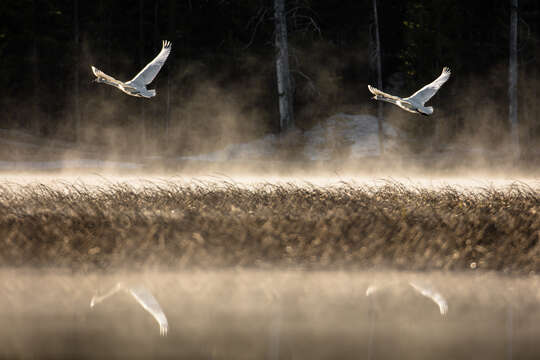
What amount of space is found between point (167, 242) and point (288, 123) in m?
20.3

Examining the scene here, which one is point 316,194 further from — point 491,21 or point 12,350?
point 491,21

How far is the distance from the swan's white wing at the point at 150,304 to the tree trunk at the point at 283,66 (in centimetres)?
2189

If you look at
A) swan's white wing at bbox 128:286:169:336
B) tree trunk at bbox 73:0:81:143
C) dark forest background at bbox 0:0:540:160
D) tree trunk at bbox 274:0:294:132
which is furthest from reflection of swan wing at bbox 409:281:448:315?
tree trunk at bbox 73:0:81:143

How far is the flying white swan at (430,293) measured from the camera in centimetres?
734

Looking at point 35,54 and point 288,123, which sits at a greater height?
point 35,54

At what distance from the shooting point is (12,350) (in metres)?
5.71

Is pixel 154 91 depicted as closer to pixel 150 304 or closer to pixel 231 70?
pixel 150 304

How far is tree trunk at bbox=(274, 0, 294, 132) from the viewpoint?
2939 centimetres

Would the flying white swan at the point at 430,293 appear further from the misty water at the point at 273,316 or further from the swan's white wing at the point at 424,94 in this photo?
the swan's white wing at the point at 424,94

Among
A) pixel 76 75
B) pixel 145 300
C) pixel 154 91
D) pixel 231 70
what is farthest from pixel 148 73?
pixel 76 75

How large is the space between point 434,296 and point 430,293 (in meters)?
0.15

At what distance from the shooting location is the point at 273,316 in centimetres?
693

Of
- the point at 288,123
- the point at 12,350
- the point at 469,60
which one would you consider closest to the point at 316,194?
the point at 12,350

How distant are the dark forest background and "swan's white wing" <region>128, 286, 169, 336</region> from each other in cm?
2469
